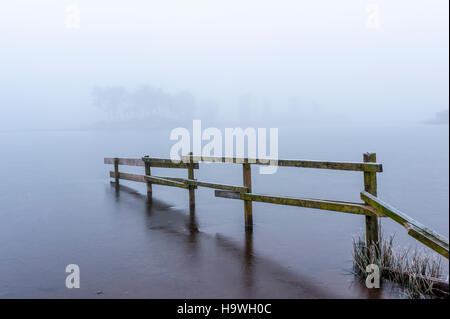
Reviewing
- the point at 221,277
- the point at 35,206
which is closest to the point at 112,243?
the point at 221,277

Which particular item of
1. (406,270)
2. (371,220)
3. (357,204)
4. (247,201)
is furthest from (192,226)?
(406,270)

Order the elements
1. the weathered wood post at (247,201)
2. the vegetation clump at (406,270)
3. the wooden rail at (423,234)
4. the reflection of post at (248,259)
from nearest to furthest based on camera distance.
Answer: the wooden rail at (423,234) < the vegetation clump at (406,270) < the reflection of post at (248,259) < the weathered wood post at (247,201)

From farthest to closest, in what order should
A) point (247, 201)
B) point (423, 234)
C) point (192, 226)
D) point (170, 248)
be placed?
point (192, 226)
point (247, 201)
point (170, 248)
point (423, 234)

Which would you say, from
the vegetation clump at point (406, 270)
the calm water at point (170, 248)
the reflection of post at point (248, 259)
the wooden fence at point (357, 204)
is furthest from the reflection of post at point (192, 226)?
the vegetation clump at point (406, 270)

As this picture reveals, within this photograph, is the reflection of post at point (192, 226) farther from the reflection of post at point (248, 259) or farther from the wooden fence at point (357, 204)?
the reflection of post at point (248, 259)

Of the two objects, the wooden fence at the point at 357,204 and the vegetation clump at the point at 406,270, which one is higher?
the wooden fence at the point at 357,204

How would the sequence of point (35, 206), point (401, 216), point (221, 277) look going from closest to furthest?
point (401, 216) < point (221, 277) < point (35, 206)

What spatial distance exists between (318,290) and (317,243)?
97.6 inches

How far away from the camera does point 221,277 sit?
5.52m

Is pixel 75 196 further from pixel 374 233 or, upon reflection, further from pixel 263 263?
pixel 374 233

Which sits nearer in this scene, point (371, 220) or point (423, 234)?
point (423, 234)

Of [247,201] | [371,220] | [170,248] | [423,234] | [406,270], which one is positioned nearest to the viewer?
[423,234]

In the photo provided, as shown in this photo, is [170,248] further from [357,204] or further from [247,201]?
[357,204]

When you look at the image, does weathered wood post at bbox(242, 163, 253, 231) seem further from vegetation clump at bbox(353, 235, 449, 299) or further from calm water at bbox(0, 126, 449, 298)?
vegetation clump at bbox(353, 235, 449, 299)
